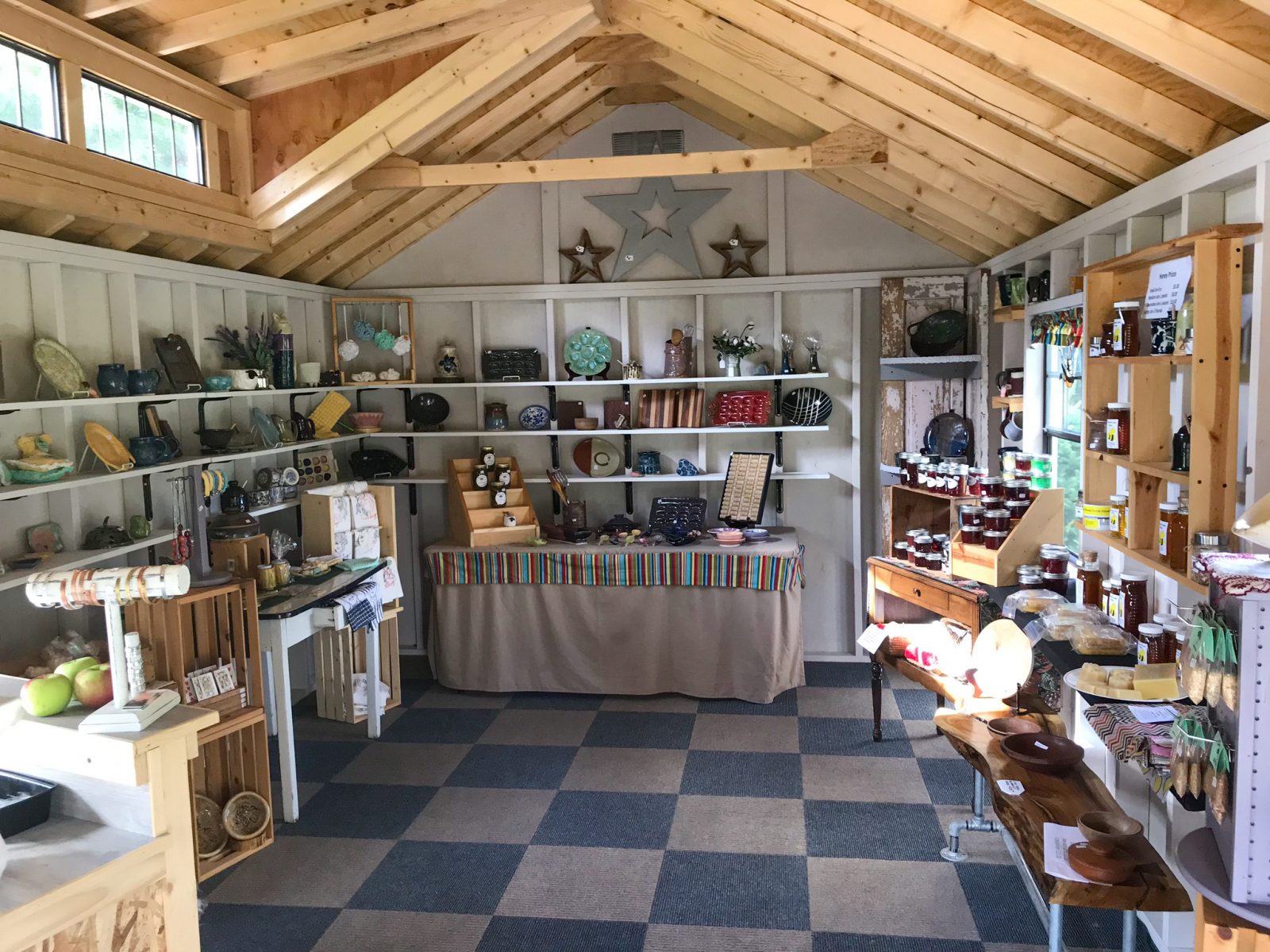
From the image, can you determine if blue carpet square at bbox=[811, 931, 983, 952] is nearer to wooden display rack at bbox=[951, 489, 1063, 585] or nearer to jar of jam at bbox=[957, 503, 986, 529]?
wooden display rack at bbox=[951, 489, 1063, 585]

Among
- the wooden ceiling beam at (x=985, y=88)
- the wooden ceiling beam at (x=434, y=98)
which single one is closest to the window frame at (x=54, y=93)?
the wooden ceiling beam at (x=434, y=98)

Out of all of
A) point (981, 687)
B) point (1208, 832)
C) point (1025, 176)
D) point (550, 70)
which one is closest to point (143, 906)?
point (1208, 832)

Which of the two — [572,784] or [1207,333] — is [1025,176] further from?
[572,784]

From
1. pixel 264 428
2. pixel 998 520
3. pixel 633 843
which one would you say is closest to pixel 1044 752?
pixel 998 520

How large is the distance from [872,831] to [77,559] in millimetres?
3469

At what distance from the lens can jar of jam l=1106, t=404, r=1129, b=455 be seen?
3303mm

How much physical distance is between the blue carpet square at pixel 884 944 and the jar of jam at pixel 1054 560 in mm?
1535

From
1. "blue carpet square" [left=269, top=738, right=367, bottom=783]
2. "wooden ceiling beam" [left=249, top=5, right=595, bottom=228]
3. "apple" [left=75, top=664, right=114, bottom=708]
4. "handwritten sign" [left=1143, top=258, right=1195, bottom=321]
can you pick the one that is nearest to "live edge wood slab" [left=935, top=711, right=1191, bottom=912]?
"handwritten sign" [left=1143, top=258, right=1195, bottom=321]

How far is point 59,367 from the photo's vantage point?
4039mm

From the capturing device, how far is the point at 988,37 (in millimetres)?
3045

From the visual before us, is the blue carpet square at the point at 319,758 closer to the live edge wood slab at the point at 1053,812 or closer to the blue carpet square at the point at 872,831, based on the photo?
the blue carpet square at the point at 872,831

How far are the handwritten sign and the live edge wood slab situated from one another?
149cm

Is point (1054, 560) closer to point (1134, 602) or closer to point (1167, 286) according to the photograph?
point (1134, 602)

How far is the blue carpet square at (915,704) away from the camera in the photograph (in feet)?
18.5
